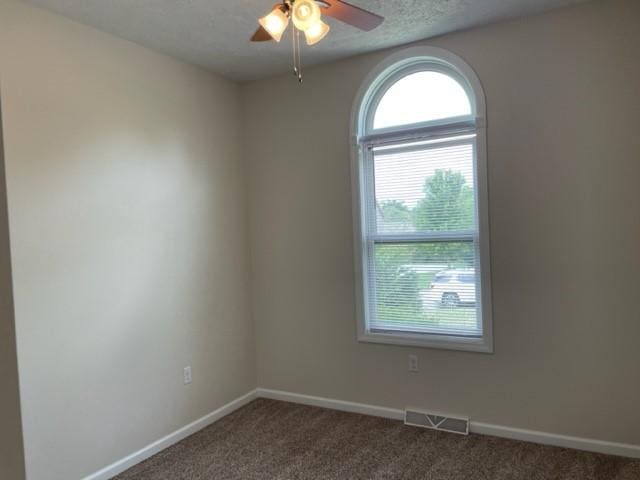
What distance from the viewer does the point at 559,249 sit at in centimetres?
292

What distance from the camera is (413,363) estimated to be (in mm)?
3414

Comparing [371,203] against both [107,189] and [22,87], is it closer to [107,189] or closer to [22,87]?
[107,189]

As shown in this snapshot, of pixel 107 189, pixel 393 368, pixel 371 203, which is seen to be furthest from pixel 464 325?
pixel 107 189

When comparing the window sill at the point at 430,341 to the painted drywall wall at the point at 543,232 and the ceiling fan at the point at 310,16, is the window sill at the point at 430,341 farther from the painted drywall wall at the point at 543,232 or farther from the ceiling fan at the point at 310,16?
the ceiling fan at the point at 310,16

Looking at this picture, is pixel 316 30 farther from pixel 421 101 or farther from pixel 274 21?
pixel 421 101

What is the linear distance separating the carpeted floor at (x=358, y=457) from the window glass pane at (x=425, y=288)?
71 centimetres

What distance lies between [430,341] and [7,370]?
250 cm

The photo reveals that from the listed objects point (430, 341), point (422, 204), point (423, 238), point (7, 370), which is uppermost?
point (422, 204)

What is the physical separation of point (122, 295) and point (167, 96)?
4.53ft

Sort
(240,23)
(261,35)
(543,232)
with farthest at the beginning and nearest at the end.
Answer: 1. (543,232)
2. (240,23)
3. (261,35)

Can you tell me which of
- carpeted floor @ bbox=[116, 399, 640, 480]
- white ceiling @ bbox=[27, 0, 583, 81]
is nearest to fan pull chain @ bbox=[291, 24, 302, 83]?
white ceiling @ bbox=[27, 0, 583, 81]

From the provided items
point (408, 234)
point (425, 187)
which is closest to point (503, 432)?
point (408, 234)

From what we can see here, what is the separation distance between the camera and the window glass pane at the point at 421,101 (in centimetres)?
326

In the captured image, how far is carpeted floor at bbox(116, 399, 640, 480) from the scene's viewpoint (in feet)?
8.96
